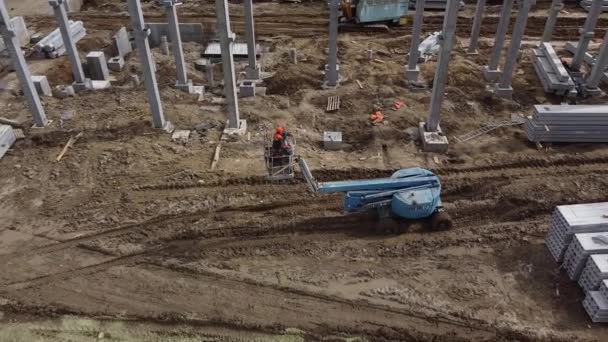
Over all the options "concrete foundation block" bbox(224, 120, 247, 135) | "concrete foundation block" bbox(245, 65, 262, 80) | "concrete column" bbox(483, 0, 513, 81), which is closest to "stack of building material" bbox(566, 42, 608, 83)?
"concrete column" bbox(483, 0, 513, 81)

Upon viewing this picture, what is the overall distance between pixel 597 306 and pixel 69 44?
1651 centimetres

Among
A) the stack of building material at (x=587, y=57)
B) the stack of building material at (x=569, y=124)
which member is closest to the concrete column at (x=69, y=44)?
the stack of building material at (x=569, y=124)

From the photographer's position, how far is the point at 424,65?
18656mm

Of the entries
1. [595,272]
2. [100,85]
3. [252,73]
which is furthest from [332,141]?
[100,85]

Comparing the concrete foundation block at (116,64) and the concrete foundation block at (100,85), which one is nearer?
the concrete foundation block at (100,85)

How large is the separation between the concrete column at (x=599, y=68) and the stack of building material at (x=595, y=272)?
9307 mm

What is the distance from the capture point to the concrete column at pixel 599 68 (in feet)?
52.0

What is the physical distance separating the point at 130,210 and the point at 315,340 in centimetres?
577

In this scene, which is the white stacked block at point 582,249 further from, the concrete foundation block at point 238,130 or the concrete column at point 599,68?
the concrete foundation block at point 238,130

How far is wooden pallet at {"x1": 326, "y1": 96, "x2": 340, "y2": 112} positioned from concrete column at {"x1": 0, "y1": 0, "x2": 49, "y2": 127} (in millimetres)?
8979

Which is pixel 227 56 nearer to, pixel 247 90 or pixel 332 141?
pixel 247 90

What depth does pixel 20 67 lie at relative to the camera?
13758 millimetres

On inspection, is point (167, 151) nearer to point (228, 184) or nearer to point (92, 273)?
point (228, 184)

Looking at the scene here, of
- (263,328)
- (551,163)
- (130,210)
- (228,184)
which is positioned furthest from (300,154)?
(551,163)
